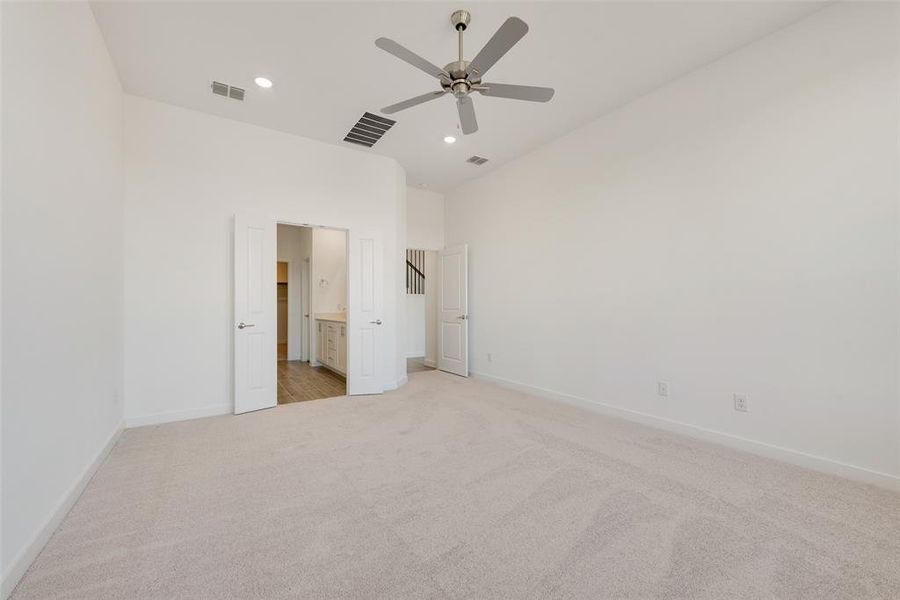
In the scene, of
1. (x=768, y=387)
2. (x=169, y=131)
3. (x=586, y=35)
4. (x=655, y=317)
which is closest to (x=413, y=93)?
(x=586, y=35)

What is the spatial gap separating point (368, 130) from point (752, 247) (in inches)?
154

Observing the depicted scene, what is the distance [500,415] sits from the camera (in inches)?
152

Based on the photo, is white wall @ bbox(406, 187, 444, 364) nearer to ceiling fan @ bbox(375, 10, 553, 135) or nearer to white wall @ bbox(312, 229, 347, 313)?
white wall @ bbox(312, 229, 347, 313)

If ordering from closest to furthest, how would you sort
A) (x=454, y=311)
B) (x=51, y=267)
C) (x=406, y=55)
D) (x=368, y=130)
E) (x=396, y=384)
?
(x=51, y=267), (x=406, y=55), (x=368, y=130), (x=396, y=384), (x=454, y=311)

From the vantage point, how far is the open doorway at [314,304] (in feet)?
19.7

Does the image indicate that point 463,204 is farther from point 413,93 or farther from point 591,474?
point 591,474

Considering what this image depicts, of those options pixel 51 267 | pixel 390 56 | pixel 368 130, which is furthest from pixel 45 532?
pixel 368 130

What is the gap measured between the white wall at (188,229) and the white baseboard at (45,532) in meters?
1.08

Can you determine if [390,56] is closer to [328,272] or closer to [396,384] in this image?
[396,384]

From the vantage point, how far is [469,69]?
2283 mm

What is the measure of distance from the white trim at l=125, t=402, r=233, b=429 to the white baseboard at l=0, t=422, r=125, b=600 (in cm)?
86

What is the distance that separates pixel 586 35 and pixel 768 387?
301 cm

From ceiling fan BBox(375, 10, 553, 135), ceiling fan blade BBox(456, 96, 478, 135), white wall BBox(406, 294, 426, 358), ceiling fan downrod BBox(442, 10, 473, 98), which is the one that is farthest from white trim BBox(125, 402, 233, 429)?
white wall BBox(406, 294, 426, 358)

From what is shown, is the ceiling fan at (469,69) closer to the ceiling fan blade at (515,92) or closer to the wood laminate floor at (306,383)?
the ceiling fan blade at (515,92)
